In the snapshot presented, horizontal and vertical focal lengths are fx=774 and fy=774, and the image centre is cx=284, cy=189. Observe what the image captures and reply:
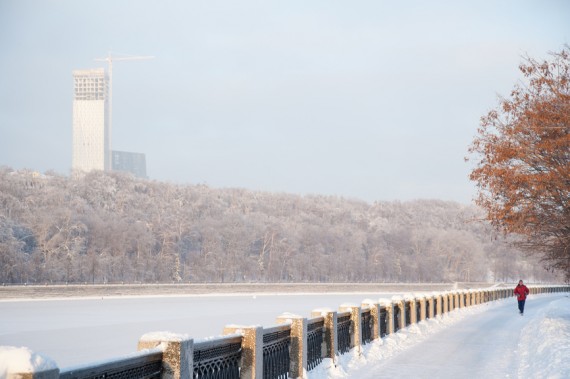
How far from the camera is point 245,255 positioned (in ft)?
433

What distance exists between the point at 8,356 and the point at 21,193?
121023 millimetres

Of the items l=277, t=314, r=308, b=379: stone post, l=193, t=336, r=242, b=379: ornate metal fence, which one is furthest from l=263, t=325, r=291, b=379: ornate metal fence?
l=193, t=336, r=242, b=379: ornate metal fence

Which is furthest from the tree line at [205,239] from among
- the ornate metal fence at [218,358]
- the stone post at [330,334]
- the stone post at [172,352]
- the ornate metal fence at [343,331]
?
the stone post at [172,352]

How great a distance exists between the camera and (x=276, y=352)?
1238 centimetres

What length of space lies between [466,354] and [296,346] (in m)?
6.68

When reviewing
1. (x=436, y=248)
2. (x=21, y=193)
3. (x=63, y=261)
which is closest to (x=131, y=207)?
(x=21, y=193)

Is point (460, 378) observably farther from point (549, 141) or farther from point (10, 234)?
point (10, 234)

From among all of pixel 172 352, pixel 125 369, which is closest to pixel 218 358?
pixel 172 352

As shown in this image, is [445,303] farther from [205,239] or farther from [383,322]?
[205,239]

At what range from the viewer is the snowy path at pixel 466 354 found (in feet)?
49.7

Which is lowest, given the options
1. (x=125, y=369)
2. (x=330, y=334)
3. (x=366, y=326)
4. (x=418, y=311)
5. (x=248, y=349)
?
(x=418, y=311)

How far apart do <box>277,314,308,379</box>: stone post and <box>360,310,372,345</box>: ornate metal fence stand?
581 centimetres

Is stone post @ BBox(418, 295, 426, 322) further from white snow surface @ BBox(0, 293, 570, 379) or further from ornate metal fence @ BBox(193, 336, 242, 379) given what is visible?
ornate metal fence @ BBox(193, 336, 242, 379)

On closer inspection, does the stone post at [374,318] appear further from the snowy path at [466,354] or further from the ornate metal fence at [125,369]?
the ornate metal fence at [125,369]
